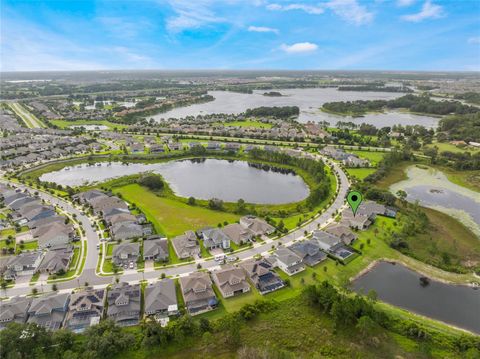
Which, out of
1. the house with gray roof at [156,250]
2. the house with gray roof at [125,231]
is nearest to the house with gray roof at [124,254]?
the house with gray roof at [156,250]

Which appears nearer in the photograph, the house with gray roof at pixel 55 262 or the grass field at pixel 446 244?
the house with gray roof at pixel 55 262

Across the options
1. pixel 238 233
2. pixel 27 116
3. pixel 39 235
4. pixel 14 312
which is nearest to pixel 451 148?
pixel 238 233

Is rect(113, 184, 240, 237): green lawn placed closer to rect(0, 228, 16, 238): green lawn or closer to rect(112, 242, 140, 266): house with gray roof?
rect(112, 242, 140, 266): house with gray roof

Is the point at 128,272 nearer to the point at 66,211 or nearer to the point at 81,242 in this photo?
the point at 81,242

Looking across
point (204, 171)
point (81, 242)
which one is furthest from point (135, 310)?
point (204, 171)

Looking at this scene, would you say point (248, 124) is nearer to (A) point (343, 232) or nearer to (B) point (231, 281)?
(A) point (343, 232)

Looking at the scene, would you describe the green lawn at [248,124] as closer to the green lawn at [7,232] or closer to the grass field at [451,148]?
the grass field at [451,148]

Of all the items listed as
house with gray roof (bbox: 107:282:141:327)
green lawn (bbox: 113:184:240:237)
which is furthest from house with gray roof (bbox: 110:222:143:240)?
house with gray roof (bbox: 107:282:141:327)
